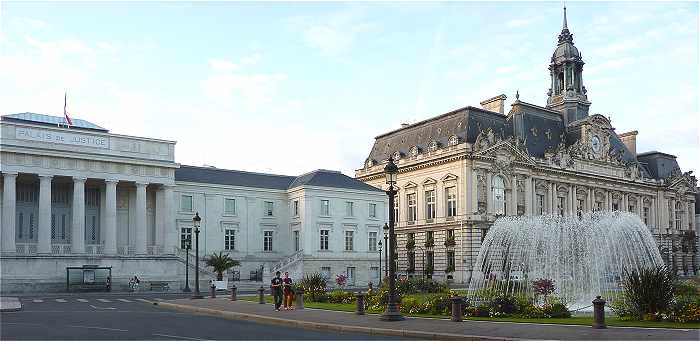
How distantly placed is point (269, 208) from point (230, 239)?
5305 millimetres

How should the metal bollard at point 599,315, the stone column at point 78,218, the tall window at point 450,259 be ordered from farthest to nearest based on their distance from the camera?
the tall window at point 450,259, the stone column at point 78,218, the metal bollard at point 599,315

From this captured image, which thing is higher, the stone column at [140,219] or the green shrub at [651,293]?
the stone column at [140,219]

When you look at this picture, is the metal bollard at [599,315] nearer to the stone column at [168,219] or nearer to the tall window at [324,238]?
the stone column at [168,219]

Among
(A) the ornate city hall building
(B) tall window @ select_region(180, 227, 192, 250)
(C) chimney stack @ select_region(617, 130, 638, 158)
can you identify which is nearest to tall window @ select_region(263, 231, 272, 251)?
(B) tall window @ select_region(180, 227, 192, 250)

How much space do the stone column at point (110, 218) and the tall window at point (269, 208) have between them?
51.4 ft

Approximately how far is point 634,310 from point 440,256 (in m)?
61.3

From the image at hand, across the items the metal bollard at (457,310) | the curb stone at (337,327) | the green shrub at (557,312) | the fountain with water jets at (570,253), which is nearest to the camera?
the curb stone at (337,327)

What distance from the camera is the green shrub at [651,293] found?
24.2 metres

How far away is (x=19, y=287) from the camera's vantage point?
5584 centimetres

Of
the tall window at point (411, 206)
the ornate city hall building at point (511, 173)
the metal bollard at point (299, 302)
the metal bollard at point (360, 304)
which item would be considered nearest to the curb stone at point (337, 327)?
the metal bollard at point (360, 304)

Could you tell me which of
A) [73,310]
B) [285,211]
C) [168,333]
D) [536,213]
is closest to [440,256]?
[536,213]

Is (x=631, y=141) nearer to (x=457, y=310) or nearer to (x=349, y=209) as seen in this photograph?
(x=349, y=209)

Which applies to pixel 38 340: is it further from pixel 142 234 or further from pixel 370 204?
pixel 370 204

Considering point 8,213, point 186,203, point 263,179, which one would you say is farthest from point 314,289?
point 263,179
